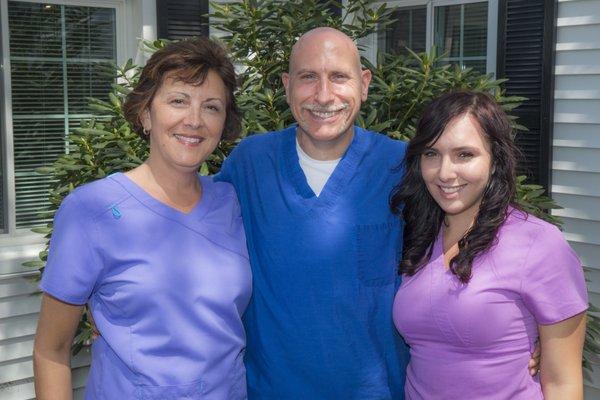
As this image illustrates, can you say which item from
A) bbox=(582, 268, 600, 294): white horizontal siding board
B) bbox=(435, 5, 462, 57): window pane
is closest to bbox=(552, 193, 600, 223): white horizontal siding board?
bbox=(582, 268, 600, 294): white horizontal siding board

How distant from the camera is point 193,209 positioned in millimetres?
1871

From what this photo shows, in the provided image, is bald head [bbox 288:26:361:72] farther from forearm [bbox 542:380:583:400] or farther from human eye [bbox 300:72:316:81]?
forearm [bbox 542:380:583:400]

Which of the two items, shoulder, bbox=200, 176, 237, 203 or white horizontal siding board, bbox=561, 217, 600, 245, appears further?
white horizontal siding board, bbox=561, 217, 600, 245

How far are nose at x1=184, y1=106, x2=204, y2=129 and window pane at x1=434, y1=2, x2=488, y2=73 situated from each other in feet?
9.09

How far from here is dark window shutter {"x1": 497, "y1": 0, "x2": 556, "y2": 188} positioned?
3.84m

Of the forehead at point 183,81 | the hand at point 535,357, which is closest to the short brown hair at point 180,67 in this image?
the forehead at point 183,81

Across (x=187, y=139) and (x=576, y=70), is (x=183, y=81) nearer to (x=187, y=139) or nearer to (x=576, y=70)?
(x=187, y=139)

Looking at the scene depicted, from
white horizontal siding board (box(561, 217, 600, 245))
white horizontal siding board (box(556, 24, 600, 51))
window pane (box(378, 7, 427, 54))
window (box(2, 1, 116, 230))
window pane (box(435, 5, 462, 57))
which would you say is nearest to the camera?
window (box(2, 1, 116, 230))

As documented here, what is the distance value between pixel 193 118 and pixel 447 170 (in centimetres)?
63

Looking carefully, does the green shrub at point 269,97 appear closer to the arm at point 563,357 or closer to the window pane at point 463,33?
the window pane at point 463,33

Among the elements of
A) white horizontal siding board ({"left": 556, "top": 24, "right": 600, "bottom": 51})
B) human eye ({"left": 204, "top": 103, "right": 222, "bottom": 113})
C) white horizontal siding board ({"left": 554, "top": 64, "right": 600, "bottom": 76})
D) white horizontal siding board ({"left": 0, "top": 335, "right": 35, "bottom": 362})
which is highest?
white horizontal siding board ({"left": 556, "top": 24, "right": 600, "bottom": 51})

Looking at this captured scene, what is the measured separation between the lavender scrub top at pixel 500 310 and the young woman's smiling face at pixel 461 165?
0.11 meters

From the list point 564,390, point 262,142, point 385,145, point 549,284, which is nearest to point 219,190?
point 262,142

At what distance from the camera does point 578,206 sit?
12.6 feet
